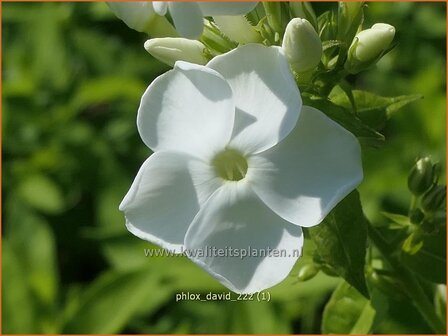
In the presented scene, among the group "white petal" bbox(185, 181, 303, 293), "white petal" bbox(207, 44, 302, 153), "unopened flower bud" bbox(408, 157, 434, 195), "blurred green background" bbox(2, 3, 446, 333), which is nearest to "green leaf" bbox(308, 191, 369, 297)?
"white petal" bbox(185, 181, 303, 293)

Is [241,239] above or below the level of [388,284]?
above

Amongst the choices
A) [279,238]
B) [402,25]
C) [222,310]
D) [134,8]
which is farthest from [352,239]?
[402,25]

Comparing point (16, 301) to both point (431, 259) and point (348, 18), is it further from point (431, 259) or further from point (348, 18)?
point (348, 18)

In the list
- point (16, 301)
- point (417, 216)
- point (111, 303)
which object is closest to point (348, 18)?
point (417, 216)

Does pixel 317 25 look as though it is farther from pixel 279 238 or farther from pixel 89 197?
pixel 89 197

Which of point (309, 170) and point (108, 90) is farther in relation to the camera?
point (108, 90)

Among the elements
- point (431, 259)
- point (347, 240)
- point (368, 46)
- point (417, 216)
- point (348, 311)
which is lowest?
point (348, 311)

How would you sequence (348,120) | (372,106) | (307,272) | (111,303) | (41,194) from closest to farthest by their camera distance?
(348,120), (372,106), (307,272), (111,303), (41,194)
